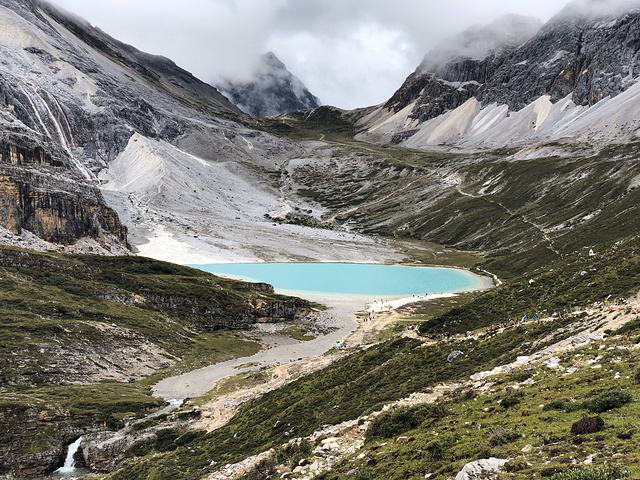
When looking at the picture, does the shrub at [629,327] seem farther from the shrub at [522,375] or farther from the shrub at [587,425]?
the shrub at [587,425]

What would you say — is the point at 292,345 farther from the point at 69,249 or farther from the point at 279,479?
the point at 69,249

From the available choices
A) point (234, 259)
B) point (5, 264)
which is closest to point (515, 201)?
point (234, 259)

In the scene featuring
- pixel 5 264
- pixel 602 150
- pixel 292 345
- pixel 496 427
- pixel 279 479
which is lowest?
pixel 279 479

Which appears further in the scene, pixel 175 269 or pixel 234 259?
pixel 234 259

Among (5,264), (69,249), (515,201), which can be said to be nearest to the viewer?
(5,264)

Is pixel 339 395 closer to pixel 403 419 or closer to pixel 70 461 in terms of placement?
pixel 403 419

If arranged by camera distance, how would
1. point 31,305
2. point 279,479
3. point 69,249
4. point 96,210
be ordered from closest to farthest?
point 279,479 → point 31,305 → point 69,249 → point 96,210

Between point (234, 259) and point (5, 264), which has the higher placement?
point (234, 259)

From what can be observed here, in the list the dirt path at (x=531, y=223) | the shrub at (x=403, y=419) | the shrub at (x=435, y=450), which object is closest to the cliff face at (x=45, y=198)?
the shrub at (x=403, y=419)
